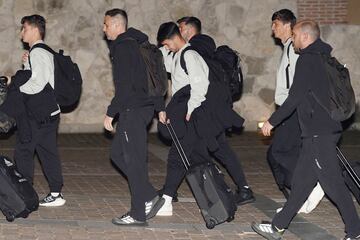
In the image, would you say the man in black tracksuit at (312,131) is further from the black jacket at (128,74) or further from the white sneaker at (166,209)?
the white sneaker at (166,209)

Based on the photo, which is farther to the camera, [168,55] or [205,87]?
[168,55]

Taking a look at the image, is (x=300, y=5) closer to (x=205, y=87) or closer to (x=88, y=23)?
(x=88, y=23)

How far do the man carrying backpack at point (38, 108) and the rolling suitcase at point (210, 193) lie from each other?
1.59m

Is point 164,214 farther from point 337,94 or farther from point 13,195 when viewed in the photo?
point 337,94

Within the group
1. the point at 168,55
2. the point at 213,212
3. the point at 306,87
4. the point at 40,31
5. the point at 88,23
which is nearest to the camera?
the point at 306,87

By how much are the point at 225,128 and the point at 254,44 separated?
728cm

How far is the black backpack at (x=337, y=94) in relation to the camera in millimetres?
6766

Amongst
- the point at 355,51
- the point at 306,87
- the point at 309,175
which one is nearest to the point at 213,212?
the point at 309,175

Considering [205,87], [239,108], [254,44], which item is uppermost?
[205,87]

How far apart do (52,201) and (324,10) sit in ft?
27.3

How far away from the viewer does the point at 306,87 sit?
6777 mm

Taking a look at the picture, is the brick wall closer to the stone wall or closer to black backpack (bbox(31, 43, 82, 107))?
the stone wall

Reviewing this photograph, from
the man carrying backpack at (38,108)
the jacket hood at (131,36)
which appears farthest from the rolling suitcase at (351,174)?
the man carrying backpack at (38,108)

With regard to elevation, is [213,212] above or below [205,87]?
below
